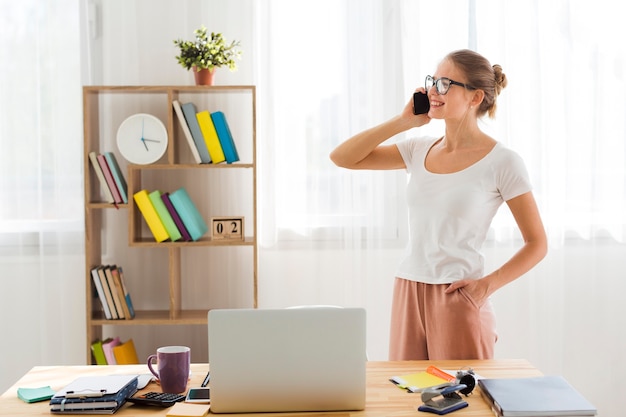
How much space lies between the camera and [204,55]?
121 inches

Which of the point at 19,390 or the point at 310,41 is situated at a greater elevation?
the point at 310,41

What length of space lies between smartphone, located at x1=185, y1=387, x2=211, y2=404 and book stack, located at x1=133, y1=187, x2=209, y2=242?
151cm

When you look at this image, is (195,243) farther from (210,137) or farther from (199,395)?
(199,395)

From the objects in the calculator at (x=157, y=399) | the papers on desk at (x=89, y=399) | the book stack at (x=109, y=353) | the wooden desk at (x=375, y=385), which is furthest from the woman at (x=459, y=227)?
the book stack at (x=109, y=353)

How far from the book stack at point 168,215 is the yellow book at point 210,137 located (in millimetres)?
235

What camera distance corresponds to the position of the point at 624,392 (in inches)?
138

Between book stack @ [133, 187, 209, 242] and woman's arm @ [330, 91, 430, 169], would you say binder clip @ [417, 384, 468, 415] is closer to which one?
woman's arm @ [330, 91, 430, 169]

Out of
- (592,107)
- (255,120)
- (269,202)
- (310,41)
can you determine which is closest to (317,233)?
(269,202)

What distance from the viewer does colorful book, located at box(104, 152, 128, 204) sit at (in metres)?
3.16

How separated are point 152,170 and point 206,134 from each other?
0.39 m

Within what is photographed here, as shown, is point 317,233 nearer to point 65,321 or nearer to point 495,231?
point 495,231

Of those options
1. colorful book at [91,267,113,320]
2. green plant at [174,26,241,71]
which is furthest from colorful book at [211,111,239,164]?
colorful book at [91,267,113,320]

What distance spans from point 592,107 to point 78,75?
2422 mm

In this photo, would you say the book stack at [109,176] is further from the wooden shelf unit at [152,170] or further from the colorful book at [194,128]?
the colorful book at [194,128]
